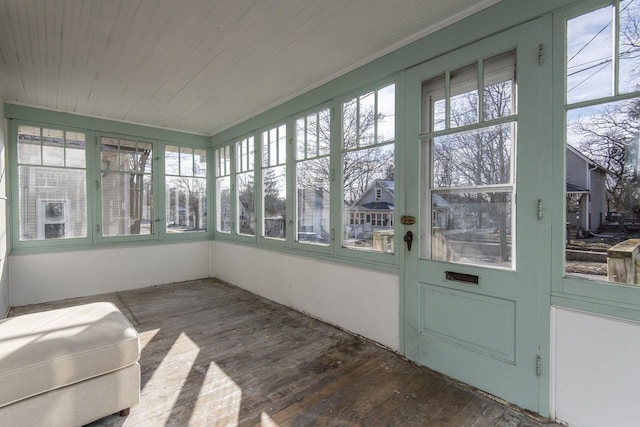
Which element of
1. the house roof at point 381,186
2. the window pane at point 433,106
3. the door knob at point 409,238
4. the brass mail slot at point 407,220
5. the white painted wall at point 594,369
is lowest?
the white painted wall at point 594,369

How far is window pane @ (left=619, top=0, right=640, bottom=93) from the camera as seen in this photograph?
5.24 ft

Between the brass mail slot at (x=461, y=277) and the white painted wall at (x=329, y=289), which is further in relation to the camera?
the white painted wall at (x=329, y=289)

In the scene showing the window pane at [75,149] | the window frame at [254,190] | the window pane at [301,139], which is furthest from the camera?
the window frame at [254,190]

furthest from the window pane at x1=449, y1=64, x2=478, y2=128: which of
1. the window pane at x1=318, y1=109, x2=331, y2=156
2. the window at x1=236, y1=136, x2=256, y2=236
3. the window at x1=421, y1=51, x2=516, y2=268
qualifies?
the window at x1=236, y1=136, x2=256, y2=236

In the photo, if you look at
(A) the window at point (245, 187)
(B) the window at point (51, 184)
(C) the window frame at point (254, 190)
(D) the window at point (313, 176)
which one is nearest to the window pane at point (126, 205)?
(B) the window at point (51, 184)

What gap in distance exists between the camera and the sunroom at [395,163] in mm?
1724

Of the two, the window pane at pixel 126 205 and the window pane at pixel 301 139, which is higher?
the window pane at pixel 301 139

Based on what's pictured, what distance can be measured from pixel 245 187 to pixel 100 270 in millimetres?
2435

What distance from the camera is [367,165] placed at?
2934 mm

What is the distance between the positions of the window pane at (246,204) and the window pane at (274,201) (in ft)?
0.98

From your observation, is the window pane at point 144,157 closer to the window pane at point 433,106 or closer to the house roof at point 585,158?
the window pane at point 433,106

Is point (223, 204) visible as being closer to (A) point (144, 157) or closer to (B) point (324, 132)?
(A) point (144, 157)

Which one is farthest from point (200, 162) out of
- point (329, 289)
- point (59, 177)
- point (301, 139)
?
point (329, 289)

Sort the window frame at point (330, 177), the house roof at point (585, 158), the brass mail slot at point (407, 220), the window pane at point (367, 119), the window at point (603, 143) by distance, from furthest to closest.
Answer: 1. the window frame at point (330, 177)
2. the window pane at point (367, 119)
3. the brass mail slot at point (407, 220)
4. the house roof at point (585, 158)
5. the window at point (603, 143)
